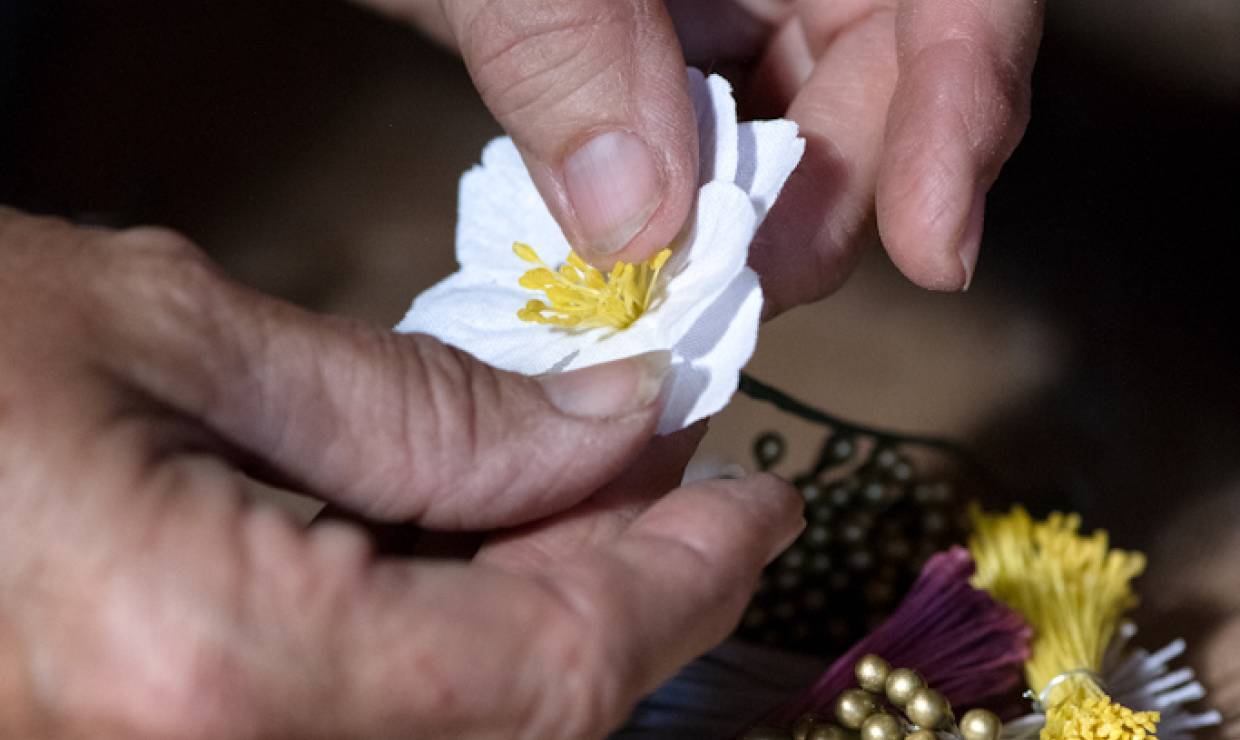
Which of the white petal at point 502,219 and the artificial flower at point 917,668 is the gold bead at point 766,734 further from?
the white petal at point 502,219

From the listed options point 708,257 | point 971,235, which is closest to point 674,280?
point 708,257

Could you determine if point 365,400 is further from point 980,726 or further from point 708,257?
point 980,726

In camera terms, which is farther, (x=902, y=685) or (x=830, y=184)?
(x=830, y=184)

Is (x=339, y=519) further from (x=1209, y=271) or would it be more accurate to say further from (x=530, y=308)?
(x=1209, y=271)

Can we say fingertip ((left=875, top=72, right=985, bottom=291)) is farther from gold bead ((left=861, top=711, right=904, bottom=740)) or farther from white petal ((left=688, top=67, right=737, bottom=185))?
gold bead ((left=861, top=711, right=904, bottom=740))


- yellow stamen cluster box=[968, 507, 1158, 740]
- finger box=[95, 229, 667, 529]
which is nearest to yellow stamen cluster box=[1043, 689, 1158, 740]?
yellow stamen cluster box=[968, 507, 1158, 740]

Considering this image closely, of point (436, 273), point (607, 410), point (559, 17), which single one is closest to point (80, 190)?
point (436, 273)

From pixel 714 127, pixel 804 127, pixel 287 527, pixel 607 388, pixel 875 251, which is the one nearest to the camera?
pixel 287 527

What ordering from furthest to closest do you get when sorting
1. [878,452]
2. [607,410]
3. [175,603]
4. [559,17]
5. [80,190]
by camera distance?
[80,190]
[878,452]
[559,17]
[607,410]
[175,603]
